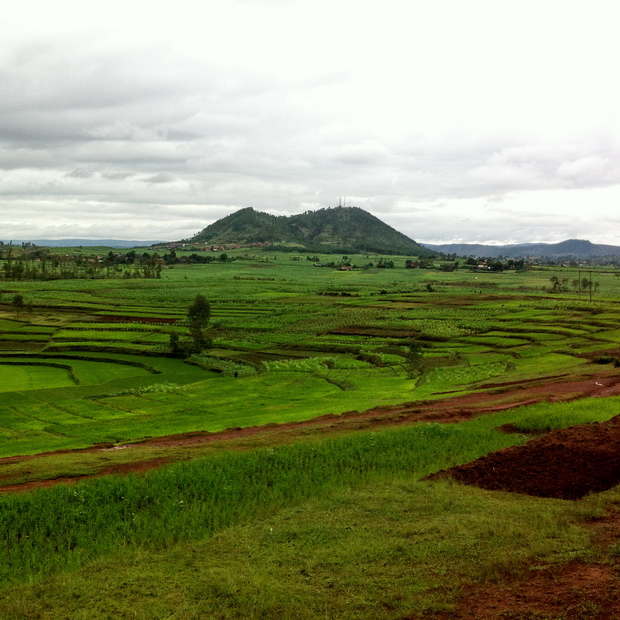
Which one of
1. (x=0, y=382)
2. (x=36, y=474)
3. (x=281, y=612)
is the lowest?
(x=0, y=382)

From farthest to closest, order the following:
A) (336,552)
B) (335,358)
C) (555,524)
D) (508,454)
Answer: (335,358) → (508,454) → (555,524) → (336,552)

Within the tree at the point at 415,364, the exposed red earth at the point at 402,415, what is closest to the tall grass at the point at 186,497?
the exposed red earth at the point at 402,415

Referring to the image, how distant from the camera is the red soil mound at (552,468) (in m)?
17.2

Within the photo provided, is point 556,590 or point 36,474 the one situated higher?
point 556,590

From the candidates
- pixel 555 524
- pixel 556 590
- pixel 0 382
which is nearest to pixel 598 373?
pixel 555 524

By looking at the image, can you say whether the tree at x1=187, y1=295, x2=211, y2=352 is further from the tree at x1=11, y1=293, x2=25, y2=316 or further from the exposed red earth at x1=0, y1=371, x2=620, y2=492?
the exposed red earth at x1=0, y1=371, x2=620, y2=492

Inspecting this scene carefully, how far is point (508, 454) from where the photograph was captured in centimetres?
1931

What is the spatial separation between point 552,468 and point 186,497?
1154cm

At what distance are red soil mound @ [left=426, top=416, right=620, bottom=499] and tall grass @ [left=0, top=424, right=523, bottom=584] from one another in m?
1.94

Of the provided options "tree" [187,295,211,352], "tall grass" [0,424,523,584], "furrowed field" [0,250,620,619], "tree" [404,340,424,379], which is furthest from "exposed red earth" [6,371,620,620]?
"tree" [187,295,211,352]

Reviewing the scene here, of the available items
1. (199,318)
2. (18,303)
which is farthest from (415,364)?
(18,303)

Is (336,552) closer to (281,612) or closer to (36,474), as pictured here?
(281,612)

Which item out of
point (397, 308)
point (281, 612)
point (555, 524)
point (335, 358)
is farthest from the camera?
point (397, 308)

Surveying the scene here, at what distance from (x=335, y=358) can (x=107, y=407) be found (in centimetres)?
3224
